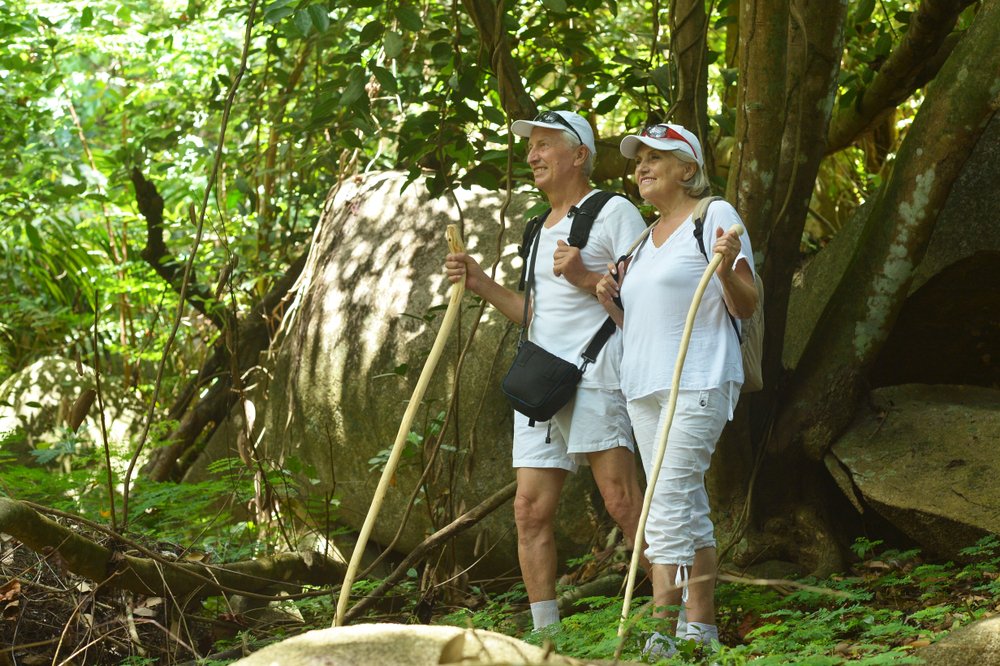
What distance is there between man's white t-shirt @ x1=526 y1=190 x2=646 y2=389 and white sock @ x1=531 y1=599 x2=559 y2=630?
0.81 m

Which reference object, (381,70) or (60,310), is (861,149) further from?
(60,310)

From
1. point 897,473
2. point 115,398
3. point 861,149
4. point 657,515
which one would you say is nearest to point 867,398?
point 897,473

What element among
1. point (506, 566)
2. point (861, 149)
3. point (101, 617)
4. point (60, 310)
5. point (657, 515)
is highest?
point (861, 149)

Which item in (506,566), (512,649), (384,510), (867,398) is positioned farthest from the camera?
(384,510)

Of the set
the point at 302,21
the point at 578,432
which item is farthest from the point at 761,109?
the point at 302,21

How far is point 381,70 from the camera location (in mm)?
4418

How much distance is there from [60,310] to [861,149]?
6.81 meters

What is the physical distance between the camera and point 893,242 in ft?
14.3

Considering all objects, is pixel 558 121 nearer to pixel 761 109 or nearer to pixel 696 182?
pixel 696 182

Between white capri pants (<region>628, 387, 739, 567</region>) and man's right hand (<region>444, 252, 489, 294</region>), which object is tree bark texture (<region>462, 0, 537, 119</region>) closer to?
man's right hand (<region>444, 252, 489, 294</region>)

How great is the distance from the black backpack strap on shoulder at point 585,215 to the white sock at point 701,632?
A: 1396mm

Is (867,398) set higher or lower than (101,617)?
higher

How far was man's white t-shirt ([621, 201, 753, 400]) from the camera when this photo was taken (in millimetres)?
3336

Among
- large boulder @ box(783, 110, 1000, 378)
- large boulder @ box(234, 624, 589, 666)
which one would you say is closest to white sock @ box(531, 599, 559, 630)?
large boulder @ box(234, 624, 589, 666)
